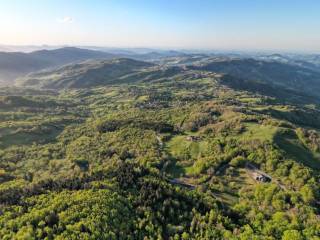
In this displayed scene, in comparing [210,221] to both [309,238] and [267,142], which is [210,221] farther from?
[267,142]

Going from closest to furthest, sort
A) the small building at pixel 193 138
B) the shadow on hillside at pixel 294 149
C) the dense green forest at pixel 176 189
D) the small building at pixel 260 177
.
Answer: the dense green forest at pixel 176 189 < the small building at pixel 260 177 < the shadow on hillside at pixel 294 149 < the small building at pixel 193 138

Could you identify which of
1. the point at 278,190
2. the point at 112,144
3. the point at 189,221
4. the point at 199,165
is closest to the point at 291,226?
the point at 278,190

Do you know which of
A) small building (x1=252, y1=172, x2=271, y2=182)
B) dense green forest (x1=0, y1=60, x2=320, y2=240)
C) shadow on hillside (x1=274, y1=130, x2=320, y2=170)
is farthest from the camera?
shadow on hillside (x1=274, y1=130, x2=320, y2=170)

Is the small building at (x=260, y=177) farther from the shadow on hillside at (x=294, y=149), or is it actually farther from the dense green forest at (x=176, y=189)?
the shadow on hillside at (x=294, y=149)

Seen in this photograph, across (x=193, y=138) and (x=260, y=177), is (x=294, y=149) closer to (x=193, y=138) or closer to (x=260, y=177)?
(x=260, y=177)

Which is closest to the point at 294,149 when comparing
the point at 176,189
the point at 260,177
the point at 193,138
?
the point at 260,177

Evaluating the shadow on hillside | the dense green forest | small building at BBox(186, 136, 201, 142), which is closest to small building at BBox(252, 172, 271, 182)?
the dense green forest

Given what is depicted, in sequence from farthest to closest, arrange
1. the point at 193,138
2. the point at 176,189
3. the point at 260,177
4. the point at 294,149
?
the point at 193,138 < the point at 294,149 < the point at 260,177 < the point at 176,189

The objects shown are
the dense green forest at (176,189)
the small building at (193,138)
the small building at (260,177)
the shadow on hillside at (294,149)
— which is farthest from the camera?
the small building at (193,138)

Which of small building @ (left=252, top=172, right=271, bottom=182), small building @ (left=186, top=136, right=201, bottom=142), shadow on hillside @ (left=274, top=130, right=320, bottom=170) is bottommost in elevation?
small building @ (left=186, top=136, right=201, bottom=142)

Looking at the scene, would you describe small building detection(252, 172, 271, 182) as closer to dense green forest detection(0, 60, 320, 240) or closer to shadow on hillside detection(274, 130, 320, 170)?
dense green forest detection(0, 60, 320, 240)

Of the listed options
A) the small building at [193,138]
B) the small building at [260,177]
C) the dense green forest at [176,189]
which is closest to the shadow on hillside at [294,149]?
the dense green forest at [176,189]

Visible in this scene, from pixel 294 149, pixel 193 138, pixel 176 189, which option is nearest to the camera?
pixel 176 189
